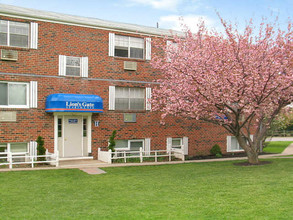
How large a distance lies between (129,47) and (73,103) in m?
4.75

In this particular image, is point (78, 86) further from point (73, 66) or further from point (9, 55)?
point (9, 55)

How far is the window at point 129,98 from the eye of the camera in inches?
709

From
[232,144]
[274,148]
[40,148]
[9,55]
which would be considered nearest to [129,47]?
[9,55]

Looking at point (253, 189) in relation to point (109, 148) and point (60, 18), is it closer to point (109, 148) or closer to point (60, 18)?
point (109, 148)

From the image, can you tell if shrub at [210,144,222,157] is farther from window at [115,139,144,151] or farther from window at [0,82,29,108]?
window at [0,82,29,108]

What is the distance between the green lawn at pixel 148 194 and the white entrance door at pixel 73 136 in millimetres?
3647

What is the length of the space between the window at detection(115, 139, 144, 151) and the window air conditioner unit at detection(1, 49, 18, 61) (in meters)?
Result: 6.51

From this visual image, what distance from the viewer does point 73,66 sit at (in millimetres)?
16859

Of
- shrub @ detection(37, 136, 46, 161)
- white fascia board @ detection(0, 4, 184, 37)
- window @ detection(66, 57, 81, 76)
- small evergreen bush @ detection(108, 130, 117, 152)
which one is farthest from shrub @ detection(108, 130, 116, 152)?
white fascia board @ detection(0, 4, 184, 37)

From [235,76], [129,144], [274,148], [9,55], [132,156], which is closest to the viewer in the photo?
[235,76]

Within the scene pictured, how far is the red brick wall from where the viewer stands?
51.2 feet

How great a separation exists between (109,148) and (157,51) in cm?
616

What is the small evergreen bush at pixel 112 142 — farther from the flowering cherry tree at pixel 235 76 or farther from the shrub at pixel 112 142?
the flowering cherry tree at pixel 235 76

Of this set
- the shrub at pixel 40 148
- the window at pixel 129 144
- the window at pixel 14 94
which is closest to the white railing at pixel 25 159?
the shrub at pixel 40 148
